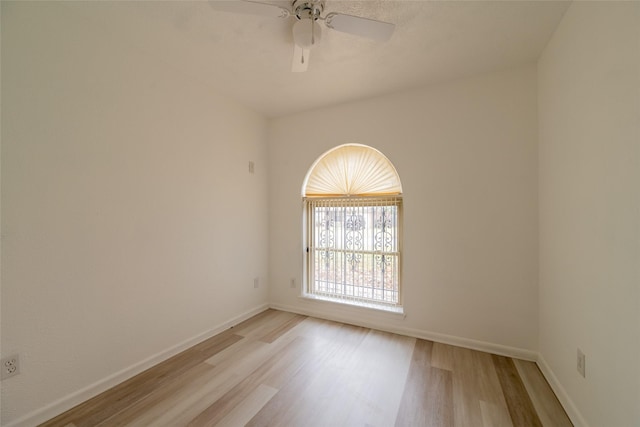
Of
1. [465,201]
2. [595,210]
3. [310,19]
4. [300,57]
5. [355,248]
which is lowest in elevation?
[355,248]

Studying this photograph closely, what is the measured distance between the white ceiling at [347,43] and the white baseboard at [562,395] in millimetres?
2443

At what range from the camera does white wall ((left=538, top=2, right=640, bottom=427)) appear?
1.09 m

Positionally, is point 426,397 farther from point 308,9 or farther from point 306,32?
point 308,9

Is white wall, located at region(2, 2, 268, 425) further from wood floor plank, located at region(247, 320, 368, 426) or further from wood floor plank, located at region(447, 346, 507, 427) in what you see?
wood floor plank, located at region(447, 346, 507, 427)

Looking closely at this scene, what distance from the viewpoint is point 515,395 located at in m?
1.74

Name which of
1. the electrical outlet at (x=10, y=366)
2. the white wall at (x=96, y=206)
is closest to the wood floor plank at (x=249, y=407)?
the white wall at (x=96, y=206)

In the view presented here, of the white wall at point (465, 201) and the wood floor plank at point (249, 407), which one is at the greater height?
the white wall at point (465, 201)

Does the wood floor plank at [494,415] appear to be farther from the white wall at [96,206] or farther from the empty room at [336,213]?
the white wall at [96,206]

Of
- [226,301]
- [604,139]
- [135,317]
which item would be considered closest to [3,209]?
[135,317]

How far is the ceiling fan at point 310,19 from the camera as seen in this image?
1.38 m

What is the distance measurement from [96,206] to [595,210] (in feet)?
9.96

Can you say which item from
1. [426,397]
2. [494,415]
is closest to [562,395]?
[494,415]

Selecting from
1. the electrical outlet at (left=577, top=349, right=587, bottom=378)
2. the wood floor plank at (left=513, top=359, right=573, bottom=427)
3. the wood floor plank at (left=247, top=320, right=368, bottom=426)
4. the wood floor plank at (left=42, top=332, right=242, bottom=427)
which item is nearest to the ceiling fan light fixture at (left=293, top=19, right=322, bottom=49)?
the wood floor plank at (left=247, top=320, right=368, bottom=426)

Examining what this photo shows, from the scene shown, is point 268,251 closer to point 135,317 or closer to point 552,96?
point 135,317
